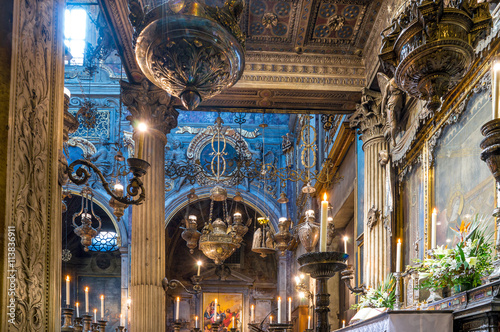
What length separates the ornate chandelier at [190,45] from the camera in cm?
302

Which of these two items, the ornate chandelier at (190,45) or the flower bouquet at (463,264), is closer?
the ornate chandelier at (190,45)

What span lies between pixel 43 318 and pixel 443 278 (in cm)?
272

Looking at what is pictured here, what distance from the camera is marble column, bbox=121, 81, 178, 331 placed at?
23.1 feet

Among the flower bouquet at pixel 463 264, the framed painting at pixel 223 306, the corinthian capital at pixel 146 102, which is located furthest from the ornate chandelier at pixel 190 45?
the framed painting at pixel 223 306

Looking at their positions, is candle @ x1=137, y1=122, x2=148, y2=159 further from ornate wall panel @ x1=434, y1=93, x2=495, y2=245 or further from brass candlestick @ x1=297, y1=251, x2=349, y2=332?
ornate wall panel @ x1=434, y1=93, x2=495, y2=245

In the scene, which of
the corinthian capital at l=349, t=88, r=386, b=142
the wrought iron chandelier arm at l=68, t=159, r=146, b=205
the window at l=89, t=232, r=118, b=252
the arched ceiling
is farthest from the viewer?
the window at l=89, t=232, r=118, b=252

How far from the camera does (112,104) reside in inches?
677

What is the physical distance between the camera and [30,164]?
2275 millimetres

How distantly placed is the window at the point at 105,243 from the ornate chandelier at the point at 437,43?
1912 centimetres

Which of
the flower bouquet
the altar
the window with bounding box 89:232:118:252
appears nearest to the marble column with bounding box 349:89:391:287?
the flower bouquet

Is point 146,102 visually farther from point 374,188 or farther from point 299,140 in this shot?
point 299,140

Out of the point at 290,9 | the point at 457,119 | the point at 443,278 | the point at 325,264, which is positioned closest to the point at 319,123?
the point at 290,9

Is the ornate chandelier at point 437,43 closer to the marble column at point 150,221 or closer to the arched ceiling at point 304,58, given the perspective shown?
the arched ceiling at point 304,58

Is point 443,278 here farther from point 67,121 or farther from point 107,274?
point 107,274
